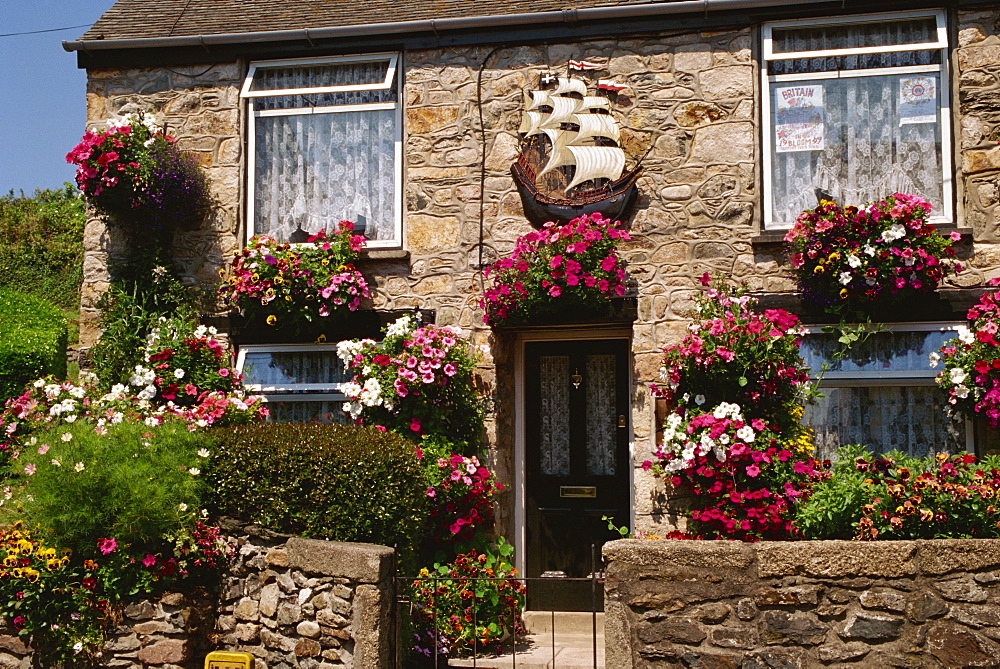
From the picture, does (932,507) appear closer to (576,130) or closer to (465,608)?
(465,608)

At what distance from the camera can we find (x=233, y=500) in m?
6.00

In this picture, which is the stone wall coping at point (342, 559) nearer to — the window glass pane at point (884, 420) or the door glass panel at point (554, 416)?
the door glass panel at point (554, 416)

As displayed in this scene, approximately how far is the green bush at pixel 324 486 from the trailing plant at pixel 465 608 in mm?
603

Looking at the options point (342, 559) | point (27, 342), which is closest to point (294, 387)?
point (27, 342)

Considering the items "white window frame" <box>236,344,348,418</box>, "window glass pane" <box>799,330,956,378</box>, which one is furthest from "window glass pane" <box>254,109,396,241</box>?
"window glass pane" <box>799,330,956,378</box>

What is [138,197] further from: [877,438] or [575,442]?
[877,438]

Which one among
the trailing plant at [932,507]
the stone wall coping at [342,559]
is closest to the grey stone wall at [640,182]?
the trailing plant at [932,507]

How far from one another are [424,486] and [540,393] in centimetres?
211

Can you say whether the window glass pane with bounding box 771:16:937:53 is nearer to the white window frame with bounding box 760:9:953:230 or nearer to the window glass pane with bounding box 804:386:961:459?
the white window frame with bounding box 760:9:953:230

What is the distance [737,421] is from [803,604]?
189 centimetres

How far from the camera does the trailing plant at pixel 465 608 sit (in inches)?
251

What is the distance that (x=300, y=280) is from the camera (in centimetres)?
779

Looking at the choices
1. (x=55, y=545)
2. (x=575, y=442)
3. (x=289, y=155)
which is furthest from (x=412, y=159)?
(x=55, y=545)

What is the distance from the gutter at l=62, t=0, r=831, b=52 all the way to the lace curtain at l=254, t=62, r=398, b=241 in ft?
1.09
